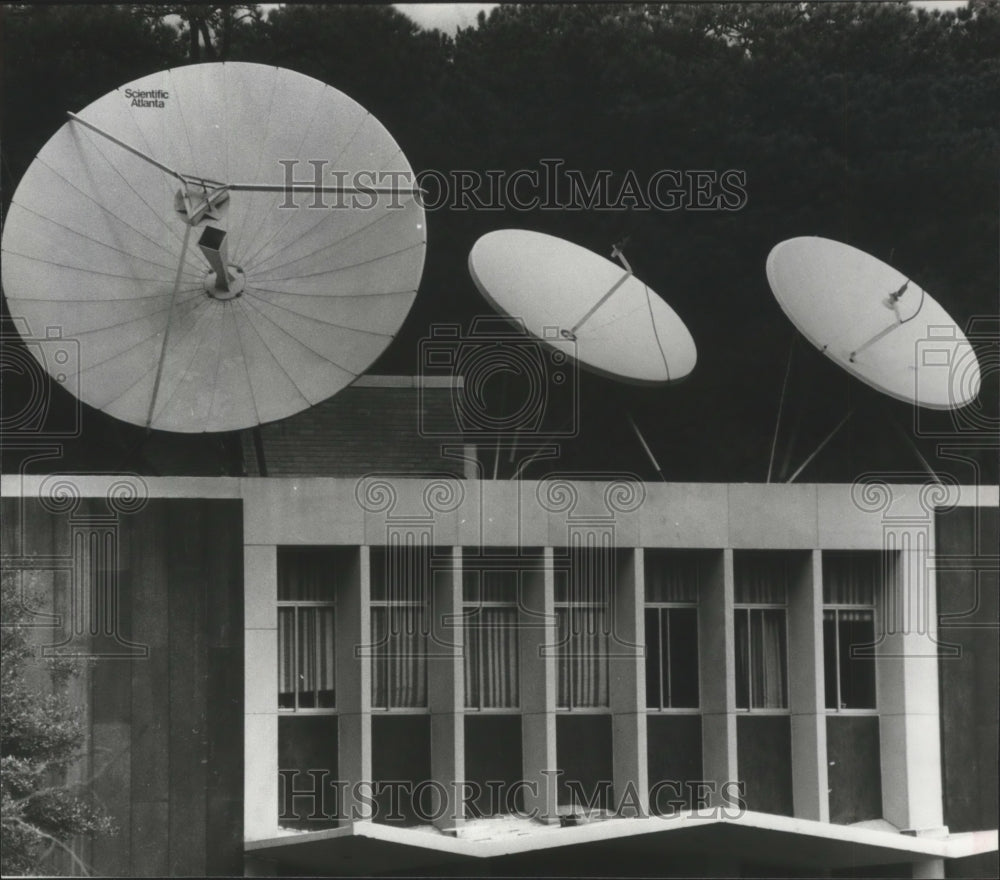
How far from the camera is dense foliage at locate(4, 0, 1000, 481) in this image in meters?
19.6

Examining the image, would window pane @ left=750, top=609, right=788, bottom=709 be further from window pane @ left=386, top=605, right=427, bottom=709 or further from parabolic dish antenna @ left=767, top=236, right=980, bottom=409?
window pane @ left=386, top=605, right=427, bottom=709

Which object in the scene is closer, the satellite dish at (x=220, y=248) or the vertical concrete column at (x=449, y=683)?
the satellite dish at (x=220, y=248)

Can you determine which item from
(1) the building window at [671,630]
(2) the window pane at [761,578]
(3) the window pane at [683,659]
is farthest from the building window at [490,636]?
(2) the window pane at [761,578]

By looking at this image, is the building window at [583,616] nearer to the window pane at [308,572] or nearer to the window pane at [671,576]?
the window pane at [671,576]

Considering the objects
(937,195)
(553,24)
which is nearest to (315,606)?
(553,24)

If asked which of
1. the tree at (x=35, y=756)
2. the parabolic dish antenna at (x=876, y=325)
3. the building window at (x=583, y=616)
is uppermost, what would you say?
the parabolic dish antenna at (x=876, y=325)

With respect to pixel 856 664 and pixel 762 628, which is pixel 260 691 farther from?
pixel 856 664

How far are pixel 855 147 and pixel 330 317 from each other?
22.7 feet

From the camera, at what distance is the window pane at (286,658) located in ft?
61.9

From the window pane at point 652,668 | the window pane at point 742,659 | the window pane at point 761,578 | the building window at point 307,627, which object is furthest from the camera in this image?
the window pane at point 761,578

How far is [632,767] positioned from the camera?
1922cm

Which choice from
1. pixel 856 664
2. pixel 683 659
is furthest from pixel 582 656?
pixel 856 664

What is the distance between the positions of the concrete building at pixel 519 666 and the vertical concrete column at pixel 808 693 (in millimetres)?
36

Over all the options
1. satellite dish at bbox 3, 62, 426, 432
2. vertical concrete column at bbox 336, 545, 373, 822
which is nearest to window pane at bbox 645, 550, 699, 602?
vertical concrete column at bbox 336, 545, 373, 822
